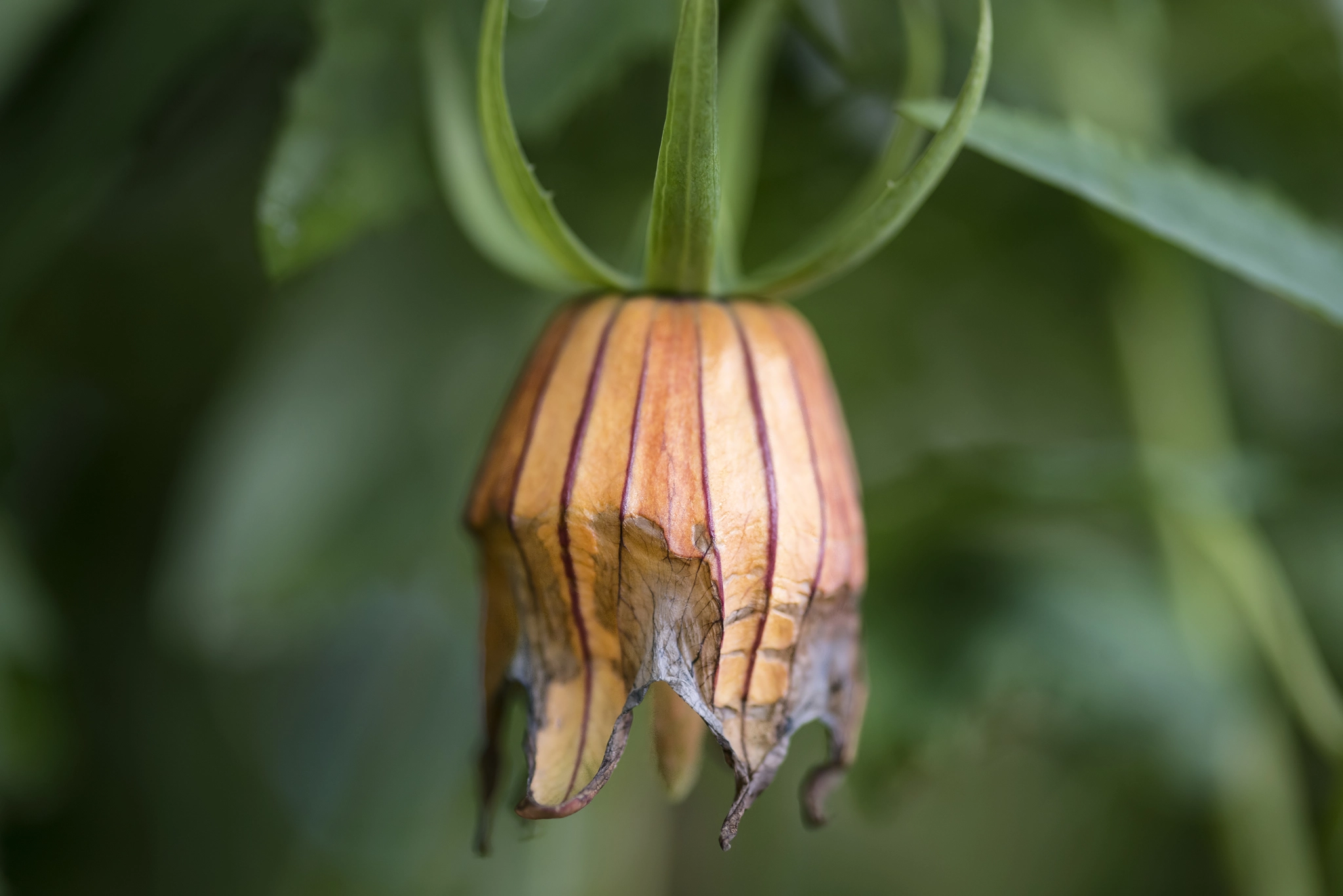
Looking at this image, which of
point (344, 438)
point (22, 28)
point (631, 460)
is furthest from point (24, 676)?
point (631, 460)

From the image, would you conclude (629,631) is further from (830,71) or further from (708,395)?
(830,71)

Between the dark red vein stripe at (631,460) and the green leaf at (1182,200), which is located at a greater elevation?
the green leaf at (1182,200)

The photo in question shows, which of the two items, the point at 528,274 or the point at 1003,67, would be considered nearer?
the point at 528,274

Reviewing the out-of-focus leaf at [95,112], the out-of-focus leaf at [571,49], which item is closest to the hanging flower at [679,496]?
the out-of-focus leaf at [571,49]

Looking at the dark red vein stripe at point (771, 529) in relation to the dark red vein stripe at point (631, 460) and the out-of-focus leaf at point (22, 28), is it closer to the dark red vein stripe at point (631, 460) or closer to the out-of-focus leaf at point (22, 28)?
the dark red vein stripe at point (631, 460)

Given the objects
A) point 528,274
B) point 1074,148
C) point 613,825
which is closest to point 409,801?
point 613,825

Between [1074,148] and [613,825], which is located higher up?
[1074,148]

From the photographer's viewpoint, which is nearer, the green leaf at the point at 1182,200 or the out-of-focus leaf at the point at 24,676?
the green leaf at the point at 1182,200
